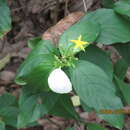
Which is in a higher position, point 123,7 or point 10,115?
point 123,7

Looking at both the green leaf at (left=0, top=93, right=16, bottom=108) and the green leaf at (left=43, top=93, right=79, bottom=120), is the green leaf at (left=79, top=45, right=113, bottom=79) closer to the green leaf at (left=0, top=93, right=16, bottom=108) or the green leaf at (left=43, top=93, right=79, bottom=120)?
the green leaf at (left=43, top=93, right=79, bottom=120)

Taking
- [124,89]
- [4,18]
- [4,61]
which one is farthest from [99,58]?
[4,61]

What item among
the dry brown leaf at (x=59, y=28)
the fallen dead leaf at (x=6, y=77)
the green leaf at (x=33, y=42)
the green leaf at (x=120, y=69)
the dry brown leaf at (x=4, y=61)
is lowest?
the fallen dead leaf at (x=6, y=77)

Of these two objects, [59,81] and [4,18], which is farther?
[4,18]

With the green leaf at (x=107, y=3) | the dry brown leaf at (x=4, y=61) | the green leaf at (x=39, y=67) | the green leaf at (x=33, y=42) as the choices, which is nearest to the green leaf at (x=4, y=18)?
the green leaf at (x=33, y=42)

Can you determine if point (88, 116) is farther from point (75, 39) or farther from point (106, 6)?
point (75, 39)

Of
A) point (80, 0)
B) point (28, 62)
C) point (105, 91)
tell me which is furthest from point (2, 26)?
point (80, 0)

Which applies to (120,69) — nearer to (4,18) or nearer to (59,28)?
(59,28)

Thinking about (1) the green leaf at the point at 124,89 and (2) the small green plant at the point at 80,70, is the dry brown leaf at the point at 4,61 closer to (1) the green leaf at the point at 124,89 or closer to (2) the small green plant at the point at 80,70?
(2) the small green plant at the point at 80,70

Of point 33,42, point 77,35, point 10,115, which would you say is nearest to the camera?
point 77,35
